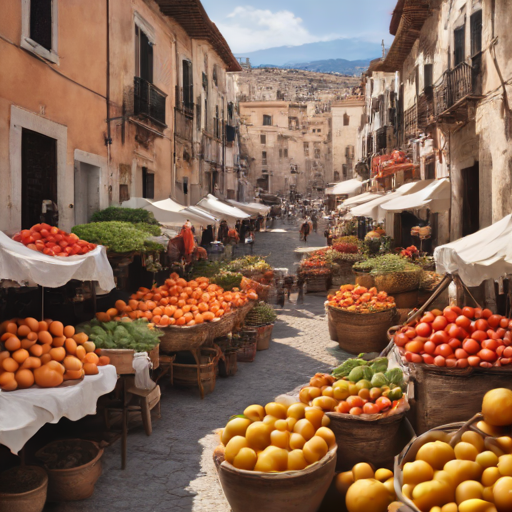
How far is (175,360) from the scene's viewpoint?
26.3 ft

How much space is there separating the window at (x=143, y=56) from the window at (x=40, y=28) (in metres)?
4.40

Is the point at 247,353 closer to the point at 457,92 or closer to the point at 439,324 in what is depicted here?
the point at 439,324

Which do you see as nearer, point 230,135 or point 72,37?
point 72,37

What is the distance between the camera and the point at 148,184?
14695mm

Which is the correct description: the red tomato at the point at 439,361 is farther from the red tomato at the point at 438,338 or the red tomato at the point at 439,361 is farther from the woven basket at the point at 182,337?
the woven basket at the point at 182,337

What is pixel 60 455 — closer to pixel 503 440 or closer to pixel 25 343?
→ pixel 25 343

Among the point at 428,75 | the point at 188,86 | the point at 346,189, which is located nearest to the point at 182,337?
the point at 428,75

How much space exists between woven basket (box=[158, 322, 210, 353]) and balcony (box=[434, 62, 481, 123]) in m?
6.82

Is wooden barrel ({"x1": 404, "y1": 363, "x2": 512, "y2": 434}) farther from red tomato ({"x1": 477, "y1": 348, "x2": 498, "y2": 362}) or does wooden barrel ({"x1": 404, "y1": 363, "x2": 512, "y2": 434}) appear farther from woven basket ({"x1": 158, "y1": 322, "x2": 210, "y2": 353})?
woven basket ({"x1": 158, "y1": 322, "x2": 210, "y2": 353})

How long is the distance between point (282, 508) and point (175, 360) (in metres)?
4.78

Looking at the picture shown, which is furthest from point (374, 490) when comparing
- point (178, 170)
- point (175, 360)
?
point (178, 170)

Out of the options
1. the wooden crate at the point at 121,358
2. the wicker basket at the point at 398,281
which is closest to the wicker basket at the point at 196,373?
the wooden crate at the point at 121,358

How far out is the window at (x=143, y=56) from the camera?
12992 mm

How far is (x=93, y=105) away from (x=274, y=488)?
8745 millimetres
